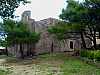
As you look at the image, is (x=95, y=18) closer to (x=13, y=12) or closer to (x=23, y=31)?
(x=23, y=31)

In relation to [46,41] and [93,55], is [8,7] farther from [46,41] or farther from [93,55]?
[46,41]

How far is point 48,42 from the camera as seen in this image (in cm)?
3800

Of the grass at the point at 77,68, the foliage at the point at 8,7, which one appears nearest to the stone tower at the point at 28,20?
the grass at the point at 77,68

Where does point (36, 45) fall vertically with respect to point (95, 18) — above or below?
below

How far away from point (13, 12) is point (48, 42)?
1092 inches

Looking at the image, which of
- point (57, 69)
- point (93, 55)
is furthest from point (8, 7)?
point (93, 55)

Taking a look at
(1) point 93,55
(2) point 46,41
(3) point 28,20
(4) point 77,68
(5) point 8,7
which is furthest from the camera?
(3) point 28,20

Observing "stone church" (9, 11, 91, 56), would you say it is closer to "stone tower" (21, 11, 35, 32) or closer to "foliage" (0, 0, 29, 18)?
"stone tower" (21, 11, 35, 32)

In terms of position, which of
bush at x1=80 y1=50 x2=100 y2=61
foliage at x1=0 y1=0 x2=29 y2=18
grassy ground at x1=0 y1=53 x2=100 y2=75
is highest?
foliage at x1=0 y1=0 x2=29 y2=18

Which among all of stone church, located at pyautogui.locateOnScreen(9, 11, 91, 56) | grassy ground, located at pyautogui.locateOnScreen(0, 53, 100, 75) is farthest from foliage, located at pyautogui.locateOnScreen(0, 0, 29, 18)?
stone church, located at pyautogui.locateOnScreen(9, 11, 91, 56)

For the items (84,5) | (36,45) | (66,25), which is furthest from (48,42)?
(84,5)

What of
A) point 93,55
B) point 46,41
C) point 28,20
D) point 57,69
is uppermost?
point 28,20

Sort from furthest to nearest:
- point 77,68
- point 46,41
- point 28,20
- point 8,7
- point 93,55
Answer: point 28,20
point 46,41
point 93,55
point 77,68
point 8,7

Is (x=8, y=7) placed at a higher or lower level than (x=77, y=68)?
higher
